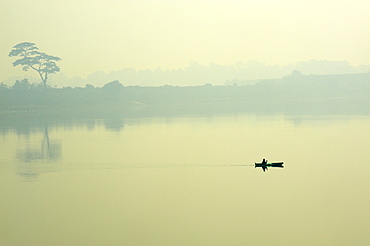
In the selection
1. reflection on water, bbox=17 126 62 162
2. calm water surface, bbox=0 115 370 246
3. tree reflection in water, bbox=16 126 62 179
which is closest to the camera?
calm water surface, bbox=0 115 370 246

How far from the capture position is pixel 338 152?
32.4ft

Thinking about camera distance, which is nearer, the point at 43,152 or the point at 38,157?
the point at 38,157

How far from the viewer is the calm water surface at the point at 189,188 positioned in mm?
5664

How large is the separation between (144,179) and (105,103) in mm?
16584

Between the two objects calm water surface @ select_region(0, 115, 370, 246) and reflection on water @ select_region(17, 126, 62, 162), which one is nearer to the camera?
calm water surface @ select_region(0, 115, 370, 246)

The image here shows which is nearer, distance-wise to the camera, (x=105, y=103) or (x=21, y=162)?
(x=21, y=162)

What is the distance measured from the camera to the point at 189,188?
7.57 meters

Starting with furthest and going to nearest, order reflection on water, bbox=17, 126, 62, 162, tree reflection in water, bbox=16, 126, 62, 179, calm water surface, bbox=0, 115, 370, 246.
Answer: reflection on water, bbox=17, 126, 62, 162 → tree reflection in water, bbox=16, 126, 62, 179 → calm water surface, bbox=0, 115, 370, 246

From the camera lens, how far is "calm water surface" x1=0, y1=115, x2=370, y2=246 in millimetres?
5664

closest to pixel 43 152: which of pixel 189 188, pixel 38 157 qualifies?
pixel 38 157

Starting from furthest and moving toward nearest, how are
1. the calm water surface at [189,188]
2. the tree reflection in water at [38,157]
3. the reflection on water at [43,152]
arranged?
1. the reflection on water at [43,152]
2. the tree reflection in water at [38,157]
3. the calm water surface at [189,188]

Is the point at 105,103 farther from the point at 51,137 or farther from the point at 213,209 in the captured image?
the point at 213,209

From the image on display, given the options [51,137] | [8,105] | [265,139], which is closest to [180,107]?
[8,105]

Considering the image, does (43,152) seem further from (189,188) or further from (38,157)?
(189,188)
